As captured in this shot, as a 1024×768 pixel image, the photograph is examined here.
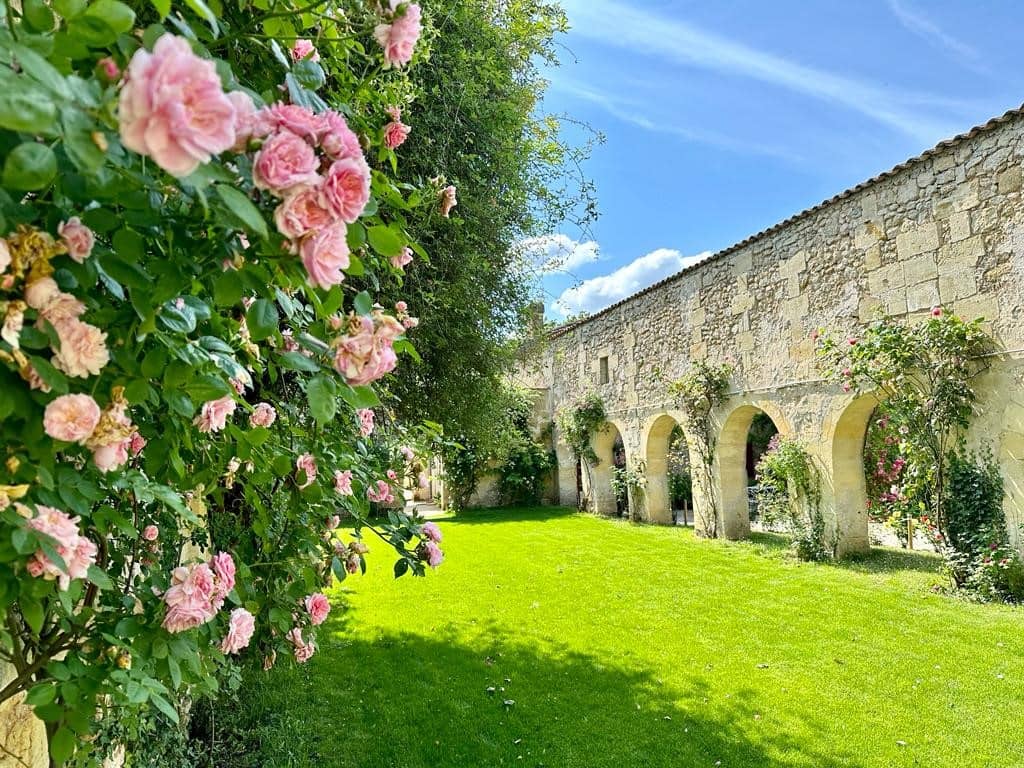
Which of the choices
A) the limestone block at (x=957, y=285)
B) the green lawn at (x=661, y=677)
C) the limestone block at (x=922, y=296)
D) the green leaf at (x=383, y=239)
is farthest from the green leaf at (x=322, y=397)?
the limestone block at (x=922, y=296)

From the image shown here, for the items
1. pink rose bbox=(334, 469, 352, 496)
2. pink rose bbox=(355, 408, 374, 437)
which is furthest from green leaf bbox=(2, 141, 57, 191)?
pink rose bbox=(355, 408, 374, 437)

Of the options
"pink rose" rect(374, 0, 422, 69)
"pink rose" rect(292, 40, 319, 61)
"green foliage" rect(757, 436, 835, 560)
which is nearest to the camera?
"pink rose" rect(374, 0, 422, 69)

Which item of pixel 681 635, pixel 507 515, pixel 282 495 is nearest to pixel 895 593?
pixel 681 635

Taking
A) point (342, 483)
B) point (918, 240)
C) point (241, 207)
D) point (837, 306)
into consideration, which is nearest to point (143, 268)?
point (241, 207)

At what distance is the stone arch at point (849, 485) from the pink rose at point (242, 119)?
8707 millimetres

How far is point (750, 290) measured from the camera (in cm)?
966

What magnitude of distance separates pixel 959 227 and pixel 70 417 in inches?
325

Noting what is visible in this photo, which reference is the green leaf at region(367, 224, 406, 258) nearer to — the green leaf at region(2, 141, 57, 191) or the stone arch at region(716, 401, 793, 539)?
the green leaf at region(2, 141, 57, 191)

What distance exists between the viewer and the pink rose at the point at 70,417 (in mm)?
725

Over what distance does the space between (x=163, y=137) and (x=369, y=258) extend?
128cm

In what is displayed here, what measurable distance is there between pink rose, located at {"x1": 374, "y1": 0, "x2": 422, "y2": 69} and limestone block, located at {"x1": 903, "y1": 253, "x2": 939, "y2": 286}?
300 inches

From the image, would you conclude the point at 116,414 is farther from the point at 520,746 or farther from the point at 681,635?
the point at 681,635

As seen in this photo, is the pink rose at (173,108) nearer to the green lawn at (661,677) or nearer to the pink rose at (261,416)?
the pink rose at (261,416)

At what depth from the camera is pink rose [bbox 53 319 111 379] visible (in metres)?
0.74
